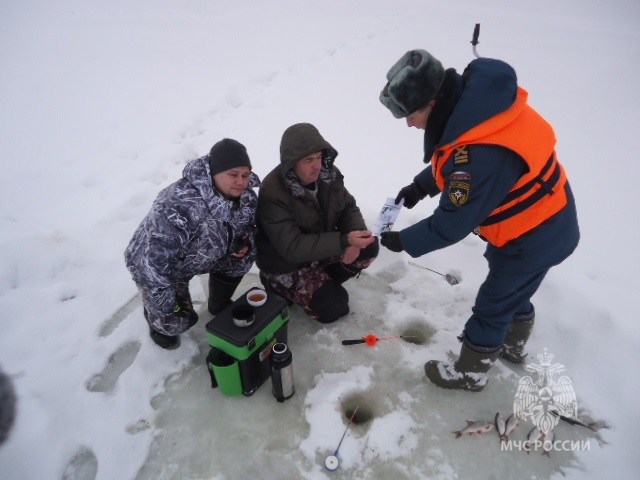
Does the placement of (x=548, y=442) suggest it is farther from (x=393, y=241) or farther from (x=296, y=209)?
(x=296, y=209)

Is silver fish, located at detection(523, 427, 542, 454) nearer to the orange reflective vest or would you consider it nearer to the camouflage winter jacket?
the orange reflective vest

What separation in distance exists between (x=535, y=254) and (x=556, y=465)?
121 centimetres

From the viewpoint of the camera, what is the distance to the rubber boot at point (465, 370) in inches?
88.0

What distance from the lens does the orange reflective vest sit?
163 centimetres

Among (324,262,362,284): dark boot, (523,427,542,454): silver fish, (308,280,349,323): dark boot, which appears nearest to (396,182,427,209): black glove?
(324,262,362,284): dark boot

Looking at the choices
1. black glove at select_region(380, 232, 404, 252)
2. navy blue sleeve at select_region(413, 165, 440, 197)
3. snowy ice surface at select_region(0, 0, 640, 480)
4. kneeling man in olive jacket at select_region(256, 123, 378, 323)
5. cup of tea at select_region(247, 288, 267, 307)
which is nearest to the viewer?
snowy ice surface at select_region(0, 0, 640, 480)

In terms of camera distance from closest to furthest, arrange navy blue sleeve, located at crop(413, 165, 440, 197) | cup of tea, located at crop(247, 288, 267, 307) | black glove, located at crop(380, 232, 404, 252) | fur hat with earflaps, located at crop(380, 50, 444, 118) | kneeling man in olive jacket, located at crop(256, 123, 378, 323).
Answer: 1. fur hat with earflaps, located at crop(380, 50, 444, 118)
2. black glove, located at crop(380, 232, 404, 252)
3. cup of tea, located at crop(247, 288, 267, 307)
4. kneeling man in olive jacket, located at crop(256, 123, 378, 323)
5. navy blue sleeve, located at crop(413, 165, 440, 197)

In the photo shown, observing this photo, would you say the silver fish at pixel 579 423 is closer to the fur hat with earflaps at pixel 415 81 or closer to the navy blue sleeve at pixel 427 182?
the navy blue sleeve at pixel 427 182

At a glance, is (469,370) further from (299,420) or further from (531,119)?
(531,119)

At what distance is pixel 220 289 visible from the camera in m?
2.78

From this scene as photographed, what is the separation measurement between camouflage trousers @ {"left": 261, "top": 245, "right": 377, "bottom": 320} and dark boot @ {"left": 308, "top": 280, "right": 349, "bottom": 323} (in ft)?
0.06

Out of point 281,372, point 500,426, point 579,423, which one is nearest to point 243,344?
point 281,372

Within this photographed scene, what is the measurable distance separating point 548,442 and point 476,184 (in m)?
1.62

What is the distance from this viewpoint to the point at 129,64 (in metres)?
7.21
